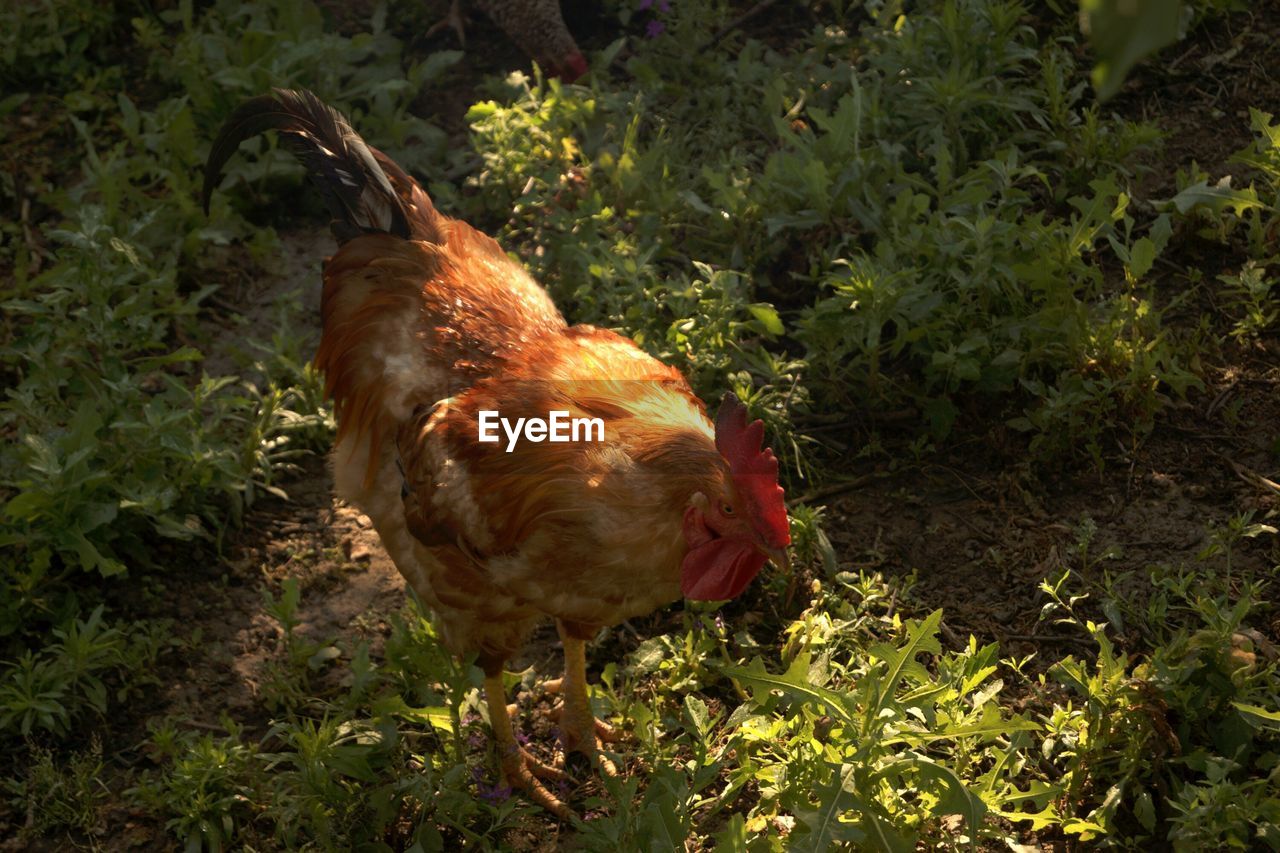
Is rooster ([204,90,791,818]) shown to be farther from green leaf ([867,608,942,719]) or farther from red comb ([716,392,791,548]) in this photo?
green leaf ([867,608,942,719])

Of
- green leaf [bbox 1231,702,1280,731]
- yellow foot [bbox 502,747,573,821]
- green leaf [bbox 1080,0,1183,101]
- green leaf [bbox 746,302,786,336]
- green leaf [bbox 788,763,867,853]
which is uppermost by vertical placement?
green leaf [bbox 1080,0,1183,101]

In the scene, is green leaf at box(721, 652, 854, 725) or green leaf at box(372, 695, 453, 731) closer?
green leaf at box(721, 652, 854, 725)

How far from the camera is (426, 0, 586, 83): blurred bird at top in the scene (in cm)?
629

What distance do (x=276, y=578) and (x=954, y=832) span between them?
264 centimetres

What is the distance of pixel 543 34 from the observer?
6.36 metres

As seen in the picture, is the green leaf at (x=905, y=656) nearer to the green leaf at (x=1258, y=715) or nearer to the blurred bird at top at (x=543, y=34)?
the green leaf at (x=1258, y=715)

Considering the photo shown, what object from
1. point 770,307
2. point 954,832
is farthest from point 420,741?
point 770,307

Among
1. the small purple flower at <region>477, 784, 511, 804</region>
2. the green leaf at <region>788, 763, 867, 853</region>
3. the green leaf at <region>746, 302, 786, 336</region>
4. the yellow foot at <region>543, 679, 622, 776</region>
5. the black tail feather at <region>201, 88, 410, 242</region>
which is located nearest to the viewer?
the green leaf at <region>788, 763, 867, 853</region>

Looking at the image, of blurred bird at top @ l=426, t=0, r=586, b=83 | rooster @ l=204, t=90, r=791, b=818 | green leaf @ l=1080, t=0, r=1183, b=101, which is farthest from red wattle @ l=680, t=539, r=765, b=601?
blurred bird at top @ l=426, t=0, r=586, b=83

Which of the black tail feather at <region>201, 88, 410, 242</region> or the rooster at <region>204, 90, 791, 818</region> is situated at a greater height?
the black tail feather at <region>201, 88, 410, 242</region>

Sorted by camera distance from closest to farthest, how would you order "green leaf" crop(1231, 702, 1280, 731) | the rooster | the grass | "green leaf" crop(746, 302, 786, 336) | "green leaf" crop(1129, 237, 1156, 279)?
"green leaf" crop(1231, 702, 1280, 731) → the rooster → the grass → "green leaf" crop(1129, 237, 1156, 279) → "green leaf" crop(746, 302, 786, 336)

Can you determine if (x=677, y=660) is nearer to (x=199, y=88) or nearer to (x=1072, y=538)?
(x=1072, y=538)

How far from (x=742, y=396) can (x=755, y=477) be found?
1.38 metres

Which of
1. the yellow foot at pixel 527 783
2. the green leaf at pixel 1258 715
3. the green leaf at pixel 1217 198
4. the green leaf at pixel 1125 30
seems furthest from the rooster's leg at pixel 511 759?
the green leaf at pixel 1125 30
